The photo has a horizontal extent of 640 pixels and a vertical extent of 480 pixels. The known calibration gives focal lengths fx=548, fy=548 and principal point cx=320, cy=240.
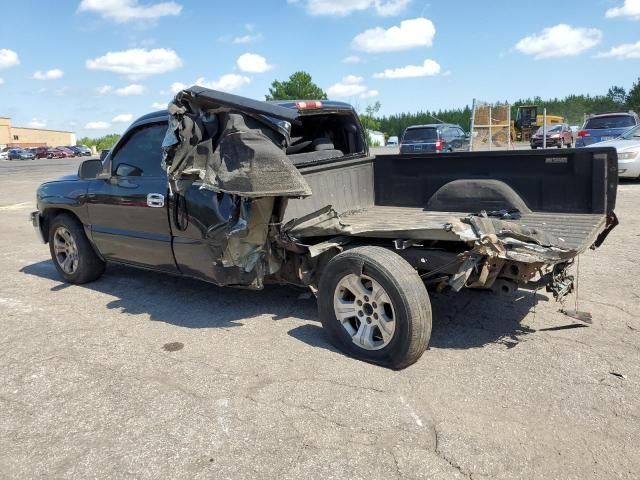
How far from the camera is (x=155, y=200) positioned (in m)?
5.05

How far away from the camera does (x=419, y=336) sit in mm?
3561

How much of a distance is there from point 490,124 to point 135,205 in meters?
14.9

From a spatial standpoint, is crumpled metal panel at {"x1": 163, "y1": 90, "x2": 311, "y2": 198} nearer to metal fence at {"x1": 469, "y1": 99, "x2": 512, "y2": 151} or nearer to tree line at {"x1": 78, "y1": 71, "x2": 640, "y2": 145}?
metal fence at {"x1": 469, "y1": 99, "x2": 512, "y2": 151}

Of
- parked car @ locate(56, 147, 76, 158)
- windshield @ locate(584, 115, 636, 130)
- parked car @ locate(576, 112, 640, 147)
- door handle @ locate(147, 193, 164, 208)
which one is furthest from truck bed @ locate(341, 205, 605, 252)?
parked car @ locate(56, 147, 76, 158)

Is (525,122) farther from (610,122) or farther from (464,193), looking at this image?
(464,193)

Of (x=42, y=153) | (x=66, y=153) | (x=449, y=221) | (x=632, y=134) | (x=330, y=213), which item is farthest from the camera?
(x=66, y=153)

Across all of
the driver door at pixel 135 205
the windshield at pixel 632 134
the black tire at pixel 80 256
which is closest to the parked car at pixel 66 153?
the windshield at pixel 632 134

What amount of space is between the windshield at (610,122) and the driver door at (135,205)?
16.8 metres

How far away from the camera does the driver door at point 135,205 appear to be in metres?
5.11

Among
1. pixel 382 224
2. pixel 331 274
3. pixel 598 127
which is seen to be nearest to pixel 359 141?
pixel 382 224

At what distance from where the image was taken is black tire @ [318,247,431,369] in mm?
3537

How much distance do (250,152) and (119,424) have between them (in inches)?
79.3

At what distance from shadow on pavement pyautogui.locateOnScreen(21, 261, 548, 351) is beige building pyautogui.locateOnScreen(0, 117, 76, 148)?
339ft


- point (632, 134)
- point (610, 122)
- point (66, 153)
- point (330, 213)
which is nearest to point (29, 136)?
point (66, 153)
